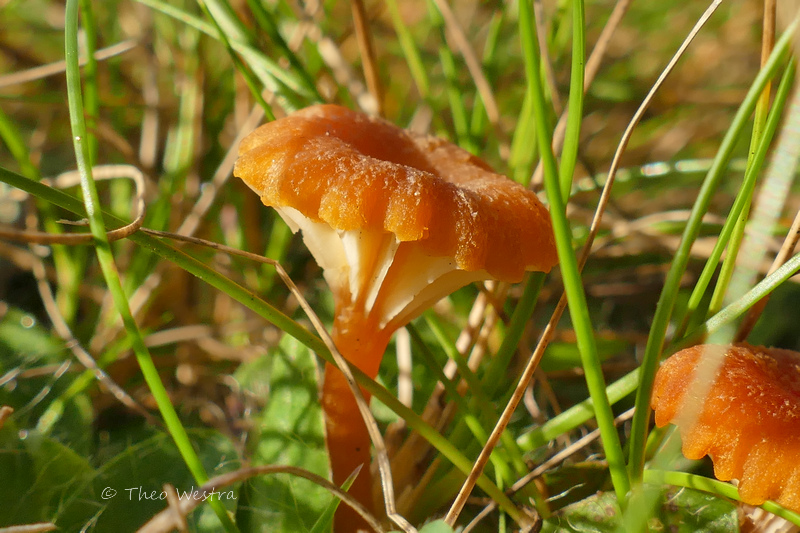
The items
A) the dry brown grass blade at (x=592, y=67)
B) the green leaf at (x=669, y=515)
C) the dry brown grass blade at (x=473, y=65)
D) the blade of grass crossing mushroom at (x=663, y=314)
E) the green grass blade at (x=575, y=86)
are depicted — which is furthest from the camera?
the dry brown grass blade at (x=473, y=65)

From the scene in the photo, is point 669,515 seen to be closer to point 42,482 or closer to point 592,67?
point 592,67

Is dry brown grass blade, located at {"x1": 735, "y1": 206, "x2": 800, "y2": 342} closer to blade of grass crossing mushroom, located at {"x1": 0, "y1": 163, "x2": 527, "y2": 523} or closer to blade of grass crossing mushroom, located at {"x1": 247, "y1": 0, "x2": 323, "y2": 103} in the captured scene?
blade of grass crossing mushroom, located at {"x1": 0, "y1": 163, "x2": 527, "y2": 523}

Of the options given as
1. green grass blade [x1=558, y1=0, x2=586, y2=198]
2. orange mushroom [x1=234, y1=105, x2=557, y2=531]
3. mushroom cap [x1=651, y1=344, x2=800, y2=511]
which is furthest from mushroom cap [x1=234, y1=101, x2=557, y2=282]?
mushroom cap [x1=651, y1=344, x2=800, y2=511]

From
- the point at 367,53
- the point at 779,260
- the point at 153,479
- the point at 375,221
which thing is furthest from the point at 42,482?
the point at 779,260

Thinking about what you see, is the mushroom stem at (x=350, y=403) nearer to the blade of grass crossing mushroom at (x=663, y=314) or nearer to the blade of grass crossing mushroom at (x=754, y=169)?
the blade of grass crossing mushroom at (x=663, y=314)

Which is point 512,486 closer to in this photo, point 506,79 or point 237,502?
point 237,502

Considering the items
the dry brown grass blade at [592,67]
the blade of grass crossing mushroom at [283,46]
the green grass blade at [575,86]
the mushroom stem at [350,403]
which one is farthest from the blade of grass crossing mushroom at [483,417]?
the blade of grass crossing mushroom at [283,46]

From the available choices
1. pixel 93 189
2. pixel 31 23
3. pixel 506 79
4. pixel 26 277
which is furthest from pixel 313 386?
pixel 31 23
